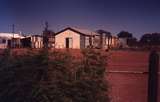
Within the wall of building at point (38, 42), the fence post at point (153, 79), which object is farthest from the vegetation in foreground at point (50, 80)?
the fence post at point (153, 79)

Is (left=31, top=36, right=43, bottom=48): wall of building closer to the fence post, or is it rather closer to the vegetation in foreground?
the vegetation in foreground

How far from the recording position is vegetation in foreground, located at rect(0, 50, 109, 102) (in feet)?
19.6

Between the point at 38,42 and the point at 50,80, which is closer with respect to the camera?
the point at 50,80

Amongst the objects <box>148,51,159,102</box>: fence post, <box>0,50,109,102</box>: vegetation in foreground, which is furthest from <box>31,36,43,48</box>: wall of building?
<box>148,51,159,102</box>: fence post

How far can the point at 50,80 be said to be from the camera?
6008mm

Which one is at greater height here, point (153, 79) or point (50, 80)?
point (153, 79)

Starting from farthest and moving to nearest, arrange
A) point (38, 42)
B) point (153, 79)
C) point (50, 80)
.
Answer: point (38, 42) < point (50, 80) < point (153, 79)

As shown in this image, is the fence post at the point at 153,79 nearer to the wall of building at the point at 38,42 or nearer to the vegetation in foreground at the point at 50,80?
the vegetation in foreground at the point at 50,80

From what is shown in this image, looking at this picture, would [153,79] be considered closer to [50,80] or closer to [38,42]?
[50,80]

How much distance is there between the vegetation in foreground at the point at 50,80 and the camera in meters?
5.97

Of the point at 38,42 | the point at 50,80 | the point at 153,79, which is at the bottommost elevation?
the point at 50,80

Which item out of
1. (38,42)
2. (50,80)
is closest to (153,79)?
(50,80)

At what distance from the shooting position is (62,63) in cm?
616

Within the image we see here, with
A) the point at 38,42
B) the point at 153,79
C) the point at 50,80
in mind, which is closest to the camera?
the point at 153,79
